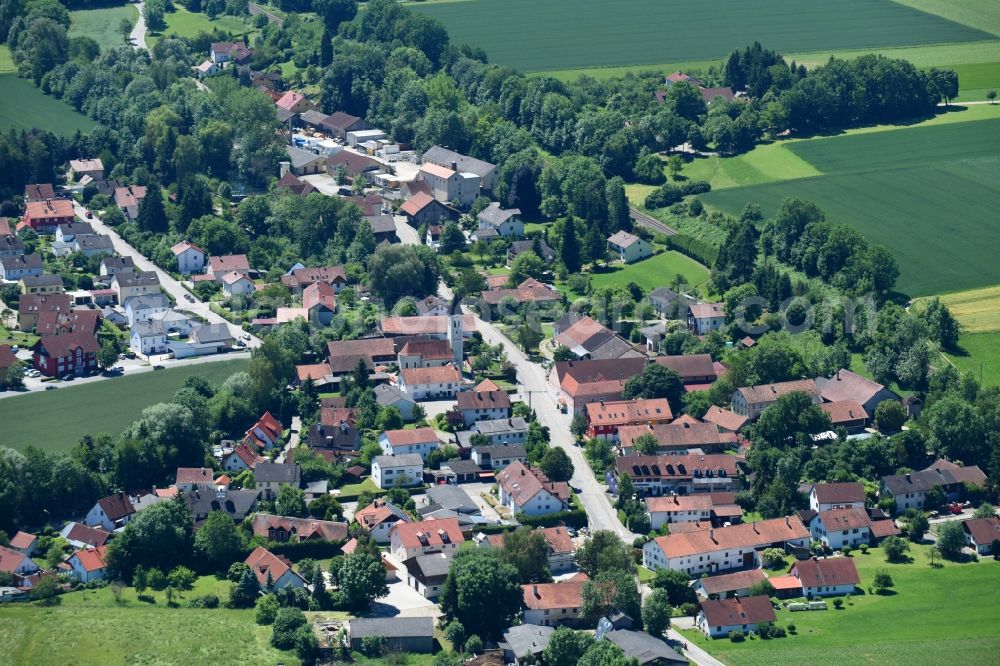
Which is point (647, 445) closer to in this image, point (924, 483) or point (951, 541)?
point (924, 483)

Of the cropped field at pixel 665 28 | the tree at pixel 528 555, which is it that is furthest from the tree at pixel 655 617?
the cropped field at pixel 665 28

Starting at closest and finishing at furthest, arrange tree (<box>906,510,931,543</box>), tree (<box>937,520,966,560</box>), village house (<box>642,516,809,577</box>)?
village house (<box>642,516,809,577</box>), tree (<box>937,520,966,560</box>), tree (<box>906,510,931,543</box>)

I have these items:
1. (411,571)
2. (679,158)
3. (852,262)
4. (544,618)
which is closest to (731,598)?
(544,618)

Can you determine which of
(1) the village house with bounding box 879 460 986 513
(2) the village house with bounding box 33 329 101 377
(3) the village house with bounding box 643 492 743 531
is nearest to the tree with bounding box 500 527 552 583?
(3) the village house with bounding box 643 492 743 531

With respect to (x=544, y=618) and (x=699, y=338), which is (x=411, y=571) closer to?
(x=544, y=618)

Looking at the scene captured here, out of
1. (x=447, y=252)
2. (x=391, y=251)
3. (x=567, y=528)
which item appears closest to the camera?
(x=567, y=528)

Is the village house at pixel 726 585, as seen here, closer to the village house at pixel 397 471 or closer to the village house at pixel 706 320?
the village house at pixel 397 471

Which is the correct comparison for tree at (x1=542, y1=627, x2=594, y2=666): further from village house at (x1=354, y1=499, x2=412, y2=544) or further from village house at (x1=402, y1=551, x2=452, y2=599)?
village house at (x1=354, y1=499, x2=412, y2=544)
